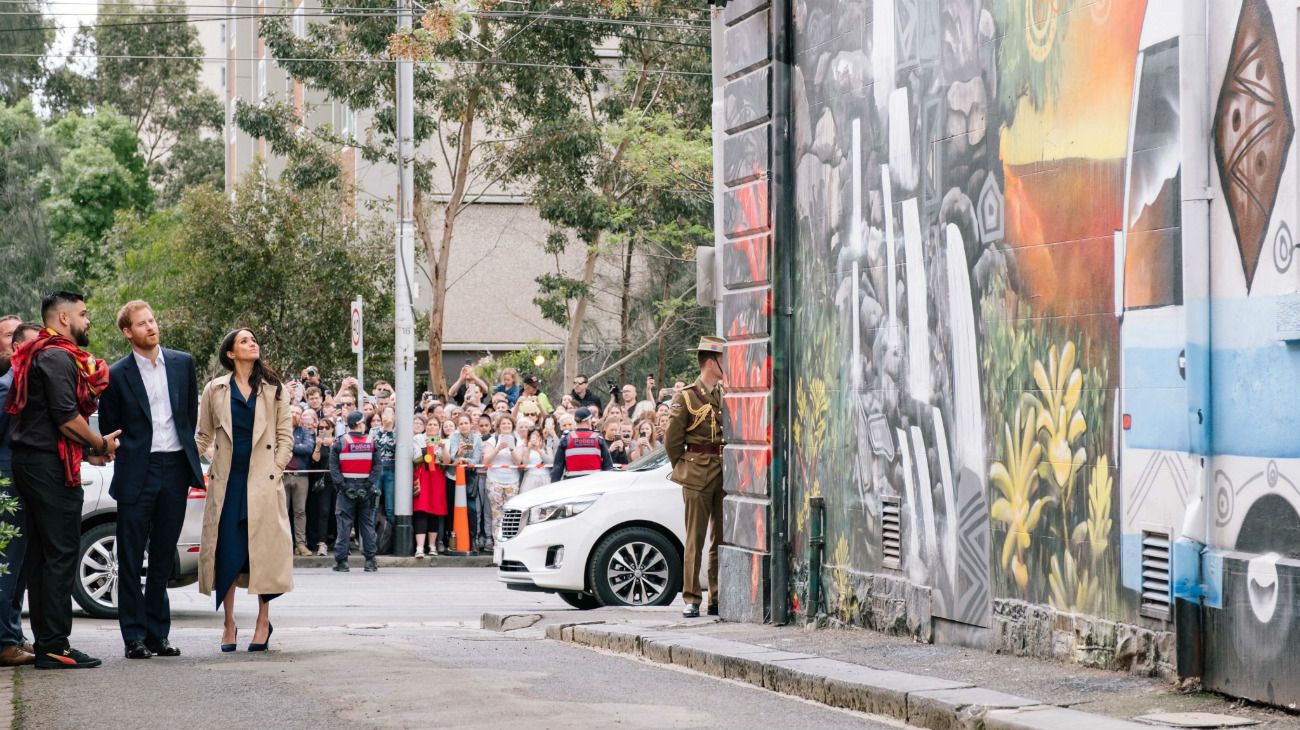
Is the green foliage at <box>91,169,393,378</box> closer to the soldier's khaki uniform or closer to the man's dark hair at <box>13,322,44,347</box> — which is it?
the soldier's khaki uniform

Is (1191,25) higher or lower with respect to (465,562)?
higher

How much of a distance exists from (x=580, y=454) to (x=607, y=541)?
5.78m

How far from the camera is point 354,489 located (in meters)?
20.4

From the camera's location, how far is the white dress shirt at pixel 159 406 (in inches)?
415

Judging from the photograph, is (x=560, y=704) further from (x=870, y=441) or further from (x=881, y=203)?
(x=881, y=203)

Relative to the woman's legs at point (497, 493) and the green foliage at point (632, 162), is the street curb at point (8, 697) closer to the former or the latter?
the woman's legs at point (497, 493)

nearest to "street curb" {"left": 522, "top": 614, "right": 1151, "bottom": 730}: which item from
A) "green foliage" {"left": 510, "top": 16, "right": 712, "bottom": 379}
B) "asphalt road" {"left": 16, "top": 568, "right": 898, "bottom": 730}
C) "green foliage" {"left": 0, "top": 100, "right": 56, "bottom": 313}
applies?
"asphalt road" {"left": 16, "top": 568, "right": 898, "bottom": 730}

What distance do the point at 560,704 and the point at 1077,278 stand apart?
3.07 m

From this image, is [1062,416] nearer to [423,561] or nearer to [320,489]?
[320,489]

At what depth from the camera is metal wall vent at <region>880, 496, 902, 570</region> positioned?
1036 centimetres

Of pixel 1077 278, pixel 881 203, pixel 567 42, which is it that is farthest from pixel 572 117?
pixel 1077 278

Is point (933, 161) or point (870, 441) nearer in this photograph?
point (933, 161)

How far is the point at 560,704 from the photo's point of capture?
8297mm

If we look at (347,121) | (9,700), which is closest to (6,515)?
(9,700)
